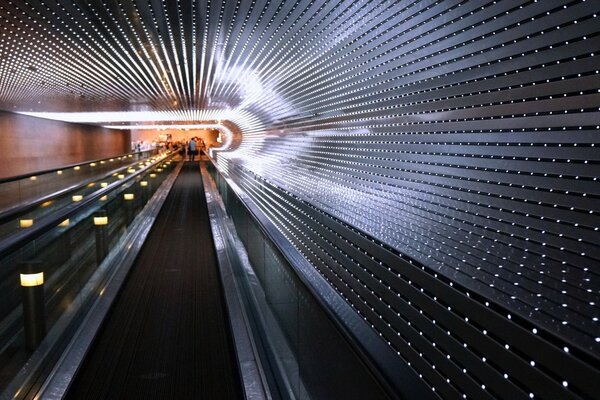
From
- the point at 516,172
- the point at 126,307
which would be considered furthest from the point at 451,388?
the point at 126,307

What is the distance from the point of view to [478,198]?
344 centimetres

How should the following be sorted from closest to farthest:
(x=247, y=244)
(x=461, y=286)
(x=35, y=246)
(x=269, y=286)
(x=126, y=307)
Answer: (x=461, y=286) < (x=35, y=246) < (x=269, y=286) < (x=126, y=307) < (x=247, y=244)

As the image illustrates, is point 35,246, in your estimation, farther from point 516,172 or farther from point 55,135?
point 55,135

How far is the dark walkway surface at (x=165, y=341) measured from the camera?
3.62m

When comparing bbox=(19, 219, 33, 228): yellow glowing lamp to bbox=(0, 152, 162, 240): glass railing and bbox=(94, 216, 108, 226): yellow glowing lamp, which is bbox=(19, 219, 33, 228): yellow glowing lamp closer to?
bbox=(0, 152, 162, 240): glass railing

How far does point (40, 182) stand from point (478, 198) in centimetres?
1046

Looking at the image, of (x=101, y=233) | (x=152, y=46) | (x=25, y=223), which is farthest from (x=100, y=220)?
(x=152, y=46)

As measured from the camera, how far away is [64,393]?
3.35m

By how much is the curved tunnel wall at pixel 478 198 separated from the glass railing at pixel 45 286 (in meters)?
2.17

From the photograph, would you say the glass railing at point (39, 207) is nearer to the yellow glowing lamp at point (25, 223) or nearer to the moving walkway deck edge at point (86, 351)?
the yellow glowing lamp at point (25, 223)

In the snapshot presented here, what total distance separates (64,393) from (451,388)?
2.37 m

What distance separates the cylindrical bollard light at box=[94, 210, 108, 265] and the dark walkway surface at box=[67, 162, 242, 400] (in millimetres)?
465

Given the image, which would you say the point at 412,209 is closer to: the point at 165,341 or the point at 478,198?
the point at 478,198

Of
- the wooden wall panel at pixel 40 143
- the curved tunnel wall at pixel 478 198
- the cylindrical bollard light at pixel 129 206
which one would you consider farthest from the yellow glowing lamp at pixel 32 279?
the wooden wall panel at pixel 40 143
